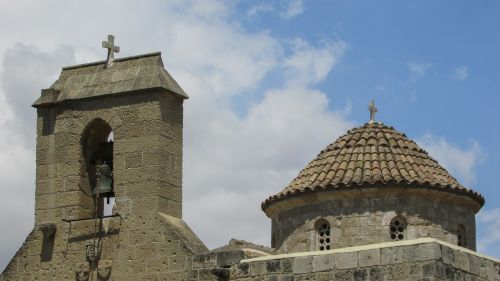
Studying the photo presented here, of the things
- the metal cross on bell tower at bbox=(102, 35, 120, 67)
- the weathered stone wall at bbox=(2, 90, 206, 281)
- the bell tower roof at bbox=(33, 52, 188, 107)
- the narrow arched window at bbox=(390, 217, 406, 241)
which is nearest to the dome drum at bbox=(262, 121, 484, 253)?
the narrow arched window at bbox=(390, 217, 406, 241)

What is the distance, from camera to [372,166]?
1891cm

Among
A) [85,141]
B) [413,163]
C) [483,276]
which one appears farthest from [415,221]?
[85,141]

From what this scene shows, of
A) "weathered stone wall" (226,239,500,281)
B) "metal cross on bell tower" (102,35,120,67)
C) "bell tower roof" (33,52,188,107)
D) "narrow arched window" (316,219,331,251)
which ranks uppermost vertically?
"metal cross on bell tower" (102,35,120,67)

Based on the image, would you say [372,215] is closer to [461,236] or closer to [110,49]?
[461,236]

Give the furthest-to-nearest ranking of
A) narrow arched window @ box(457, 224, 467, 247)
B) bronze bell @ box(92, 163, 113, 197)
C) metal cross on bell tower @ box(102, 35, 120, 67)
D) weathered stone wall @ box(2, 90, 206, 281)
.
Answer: narrow arched window @ box(457, 224, 467, 247), metal cross on bell tower @ box(102, 35, 120, 67), bronze bell @ box(92, 163, 113, 197), weathered stone wall @ box(2, 90, 206, 281)

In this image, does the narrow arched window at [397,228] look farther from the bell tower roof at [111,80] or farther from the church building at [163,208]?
the bell tower roof at [111,80]

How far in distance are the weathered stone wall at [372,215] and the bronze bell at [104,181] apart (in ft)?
11.8

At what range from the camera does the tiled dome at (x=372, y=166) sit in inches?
733

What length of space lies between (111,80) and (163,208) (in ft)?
6.81

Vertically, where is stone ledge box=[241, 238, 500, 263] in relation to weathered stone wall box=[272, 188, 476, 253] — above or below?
below

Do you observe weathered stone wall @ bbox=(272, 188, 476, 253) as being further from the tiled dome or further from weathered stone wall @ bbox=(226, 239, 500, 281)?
weathered stone wall @ bbox=(226, 239, 500, 281)

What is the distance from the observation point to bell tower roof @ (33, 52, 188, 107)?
16.4 m

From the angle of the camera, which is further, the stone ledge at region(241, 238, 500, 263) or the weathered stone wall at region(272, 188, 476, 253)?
the weathered stone wall at region(272, 188, 476, 253)

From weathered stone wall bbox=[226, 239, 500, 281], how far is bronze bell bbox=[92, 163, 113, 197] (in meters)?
2.23
